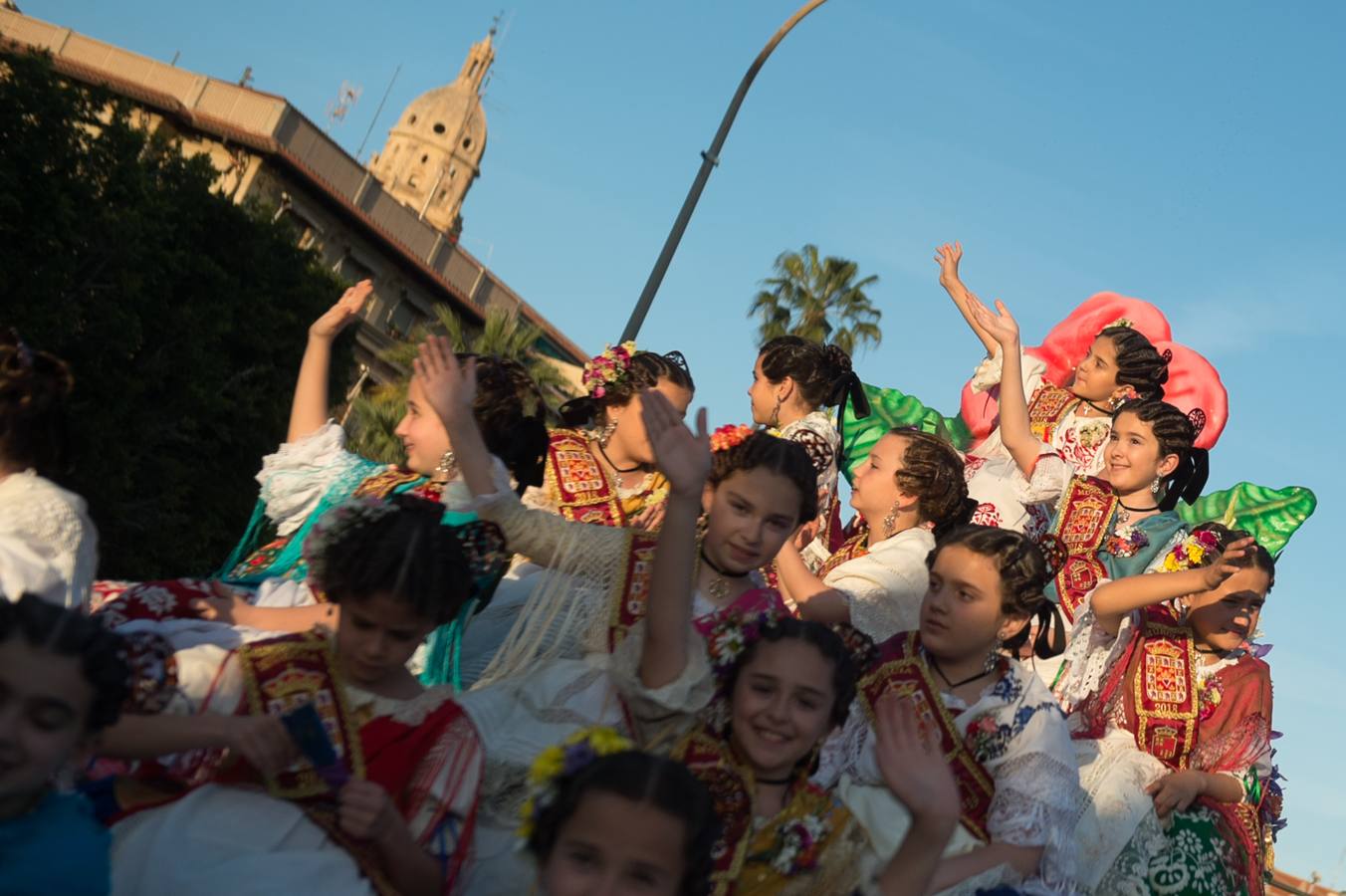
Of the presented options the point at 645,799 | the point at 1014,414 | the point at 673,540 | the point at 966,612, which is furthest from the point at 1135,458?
the point at 645,799

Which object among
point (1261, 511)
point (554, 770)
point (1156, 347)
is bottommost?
point (554, 770)

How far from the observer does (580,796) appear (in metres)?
3.64

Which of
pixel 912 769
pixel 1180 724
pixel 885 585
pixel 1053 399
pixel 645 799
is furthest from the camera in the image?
pixel 1053 399

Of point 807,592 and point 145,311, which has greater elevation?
point 145,311

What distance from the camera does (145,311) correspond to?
21.8m

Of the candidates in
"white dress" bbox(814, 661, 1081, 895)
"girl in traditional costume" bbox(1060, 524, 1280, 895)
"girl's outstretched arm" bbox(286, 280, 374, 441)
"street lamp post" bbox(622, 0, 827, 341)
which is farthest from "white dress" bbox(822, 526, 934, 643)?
"street lamp post" bbox(622, 0, 827, 341)

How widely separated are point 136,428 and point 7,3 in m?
30.1

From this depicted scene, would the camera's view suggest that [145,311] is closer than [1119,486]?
No

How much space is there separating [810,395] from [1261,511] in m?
3.20

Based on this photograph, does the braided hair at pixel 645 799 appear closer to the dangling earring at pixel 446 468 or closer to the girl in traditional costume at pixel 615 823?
the girl in traditional costume at pixel 615 823

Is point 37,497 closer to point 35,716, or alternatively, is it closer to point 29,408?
point 29,408

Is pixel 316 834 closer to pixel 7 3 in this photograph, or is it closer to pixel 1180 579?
pixel 1180 579

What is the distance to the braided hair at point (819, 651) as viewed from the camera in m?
4.59

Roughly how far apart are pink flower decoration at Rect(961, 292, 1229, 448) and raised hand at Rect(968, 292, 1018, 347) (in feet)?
2.88
